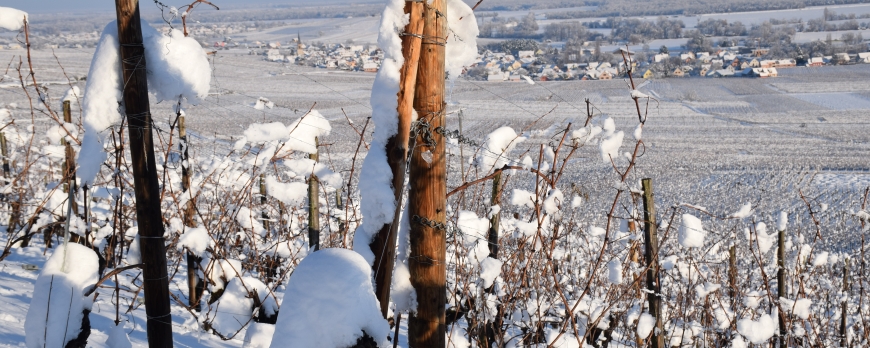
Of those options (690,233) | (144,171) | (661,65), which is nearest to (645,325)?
(690,233)

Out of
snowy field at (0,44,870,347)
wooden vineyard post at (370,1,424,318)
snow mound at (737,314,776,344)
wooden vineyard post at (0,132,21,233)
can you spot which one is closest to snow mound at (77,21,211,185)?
wooden vineyard post at (370,1,424,318)

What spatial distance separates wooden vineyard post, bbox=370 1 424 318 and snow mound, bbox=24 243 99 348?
1.11 meters

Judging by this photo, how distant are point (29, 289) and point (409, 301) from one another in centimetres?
303

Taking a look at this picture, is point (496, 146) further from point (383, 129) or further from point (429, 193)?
point (383, 129)

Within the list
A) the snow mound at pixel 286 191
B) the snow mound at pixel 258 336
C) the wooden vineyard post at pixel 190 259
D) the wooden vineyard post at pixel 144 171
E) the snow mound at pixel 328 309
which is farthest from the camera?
the wooden vineyard post at pixel 190 259

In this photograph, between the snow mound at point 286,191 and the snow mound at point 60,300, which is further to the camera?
the snow mound at point 286,191

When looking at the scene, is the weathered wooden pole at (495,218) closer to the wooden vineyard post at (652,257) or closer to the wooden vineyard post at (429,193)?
the wooden vineyard post at (652,257)

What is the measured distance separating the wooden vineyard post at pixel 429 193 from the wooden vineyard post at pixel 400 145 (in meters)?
0.05

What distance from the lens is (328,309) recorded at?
1.37 metres

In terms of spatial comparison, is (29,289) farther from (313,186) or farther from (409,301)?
(409,301)

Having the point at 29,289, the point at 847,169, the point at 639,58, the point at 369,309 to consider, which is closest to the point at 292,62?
the point at 639,58

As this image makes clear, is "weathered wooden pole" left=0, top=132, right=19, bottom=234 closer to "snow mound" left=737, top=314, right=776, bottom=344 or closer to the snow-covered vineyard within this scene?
the snow-covered vineyard

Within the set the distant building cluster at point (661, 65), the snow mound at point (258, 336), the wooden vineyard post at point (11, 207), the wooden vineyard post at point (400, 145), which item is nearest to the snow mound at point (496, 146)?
the wooden vineyard post at point (400, 145)

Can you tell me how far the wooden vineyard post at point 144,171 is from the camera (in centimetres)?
236
